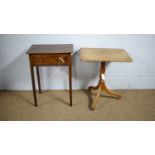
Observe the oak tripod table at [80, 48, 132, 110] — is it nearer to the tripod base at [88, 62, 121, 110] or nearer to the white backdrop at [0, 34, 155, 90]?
the tripod base at [88, 62, 121, 110]

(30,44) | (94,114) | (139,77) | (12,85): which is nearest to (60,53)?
(30,44)

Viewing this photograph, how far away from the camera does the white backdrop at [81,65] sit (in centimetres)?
220

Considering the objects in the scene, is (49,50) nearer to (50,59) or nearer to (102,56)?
(50,59)

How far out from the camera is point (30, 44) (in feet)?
7.30

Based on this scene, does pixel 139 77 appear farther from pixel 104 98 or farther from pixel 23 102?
pixel 23 102

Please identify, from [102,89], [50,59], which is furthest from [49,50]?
[102,89]

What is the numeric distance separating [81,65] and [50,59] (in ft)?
2.17

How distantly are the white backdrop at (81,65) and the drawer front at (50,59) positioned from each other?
1.51 feet

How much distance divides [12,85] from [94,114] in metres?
1.26

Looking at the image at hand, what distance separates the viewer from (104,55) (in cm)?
193

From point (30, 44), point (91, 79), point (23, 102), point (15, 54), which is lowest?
point (23, 102)

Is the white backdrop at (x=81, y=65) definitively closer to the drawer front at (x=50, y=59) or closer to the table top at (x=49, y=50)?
the table top at (x=49, y=50)

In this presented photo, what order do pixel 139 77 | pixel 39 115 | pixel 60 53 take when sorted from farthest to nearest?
pixel 139 77
pixel 39 115
pixel 60 53
